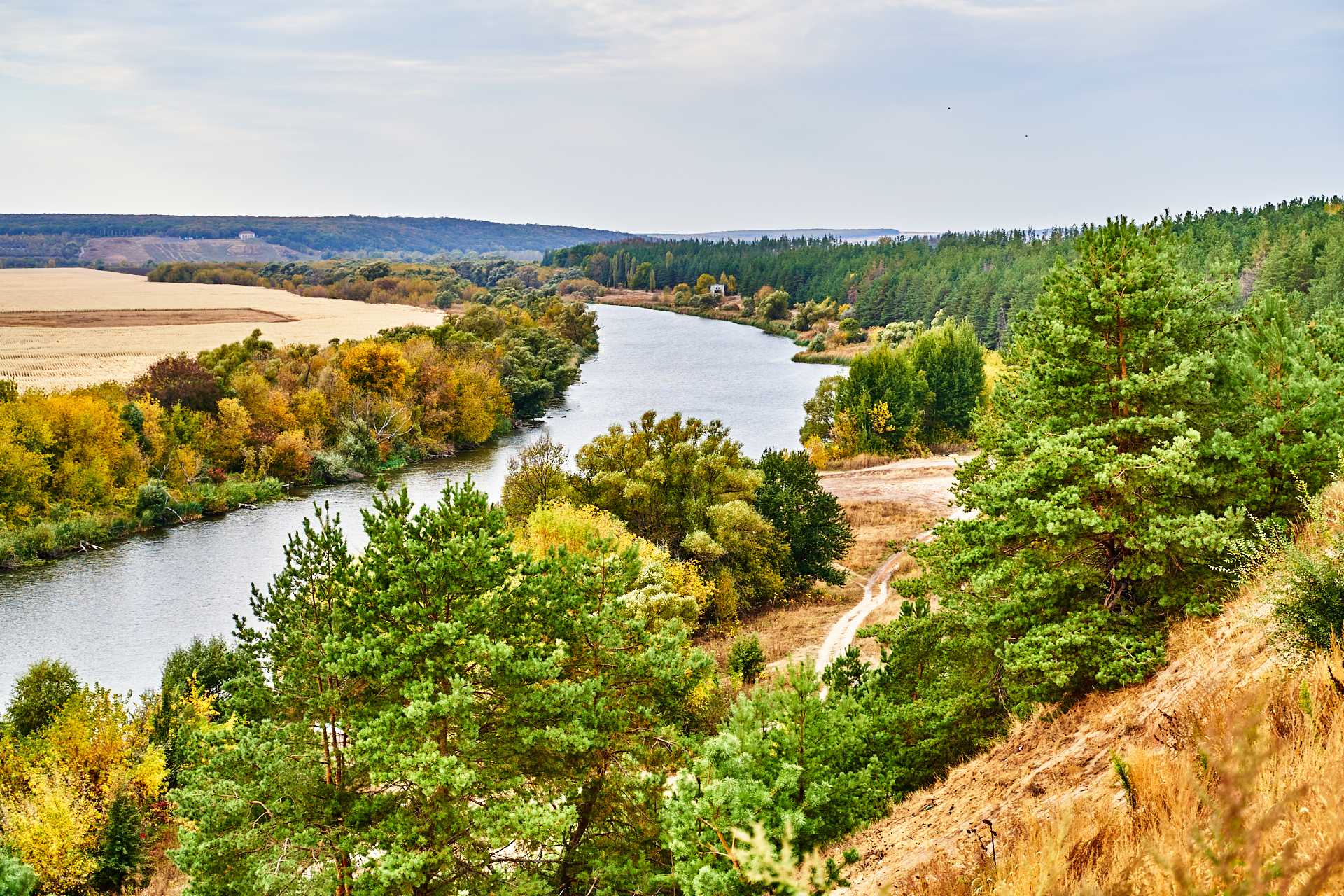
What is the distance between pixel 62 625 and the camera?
31.3 meters

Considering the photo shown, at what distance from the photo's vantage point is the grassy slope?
407 cm

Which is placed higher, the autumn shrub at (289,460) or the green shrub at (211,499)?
the autumn shrub at (289,460)

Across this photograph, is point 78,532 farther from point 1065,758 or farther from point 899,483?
point 1065,758

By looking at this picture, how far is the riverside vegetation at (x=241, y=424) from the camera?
136ft

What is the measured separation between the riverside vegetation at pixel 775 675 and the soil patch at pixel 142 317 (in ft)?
215

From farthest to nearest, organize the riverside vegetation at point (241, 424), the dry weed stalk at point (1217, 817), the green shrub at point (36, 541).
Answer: the riverside vegetation at point (241, 424)
the green shrub at point (36, 541)
the dry weed stalk at point (1217, 817)

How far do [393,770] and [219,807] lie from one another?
208 centimetres

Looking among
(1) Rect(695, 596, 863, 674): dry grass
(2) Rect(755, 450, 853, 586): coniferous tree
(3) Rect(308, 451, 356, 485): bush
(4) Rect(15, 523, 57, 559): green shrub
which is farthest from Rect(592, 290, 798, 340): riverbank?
(4) Rect(15, 523, 57, 559): green shrub

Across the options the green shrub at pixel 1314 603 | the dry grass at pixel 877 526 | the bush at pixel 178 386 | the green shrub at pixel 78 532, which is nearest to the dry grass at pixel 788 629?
the dry grass at pixel 877 526

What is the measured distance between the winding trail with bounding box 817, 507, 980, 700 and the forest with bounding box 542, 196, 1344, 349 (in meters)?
11.6

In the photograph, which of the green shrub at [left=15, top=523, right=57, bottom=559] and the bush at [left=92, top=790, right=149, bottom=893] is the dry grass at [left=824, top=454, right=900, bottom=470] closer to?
the green shrub at [left=15, top=523, right=57, bottom=559]

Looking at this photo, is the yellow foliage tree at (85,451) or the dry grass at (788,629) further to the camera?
the yellow foliage tree at (85,451)

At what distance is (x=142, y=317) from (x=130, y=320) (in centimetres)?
189

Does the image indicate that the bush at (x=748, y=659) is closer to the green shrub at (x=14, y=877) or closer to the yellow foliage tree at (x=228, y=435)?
the green shrub at (x=14, y=877)
